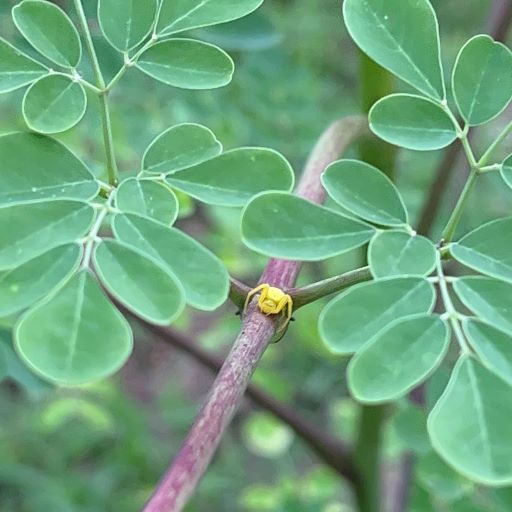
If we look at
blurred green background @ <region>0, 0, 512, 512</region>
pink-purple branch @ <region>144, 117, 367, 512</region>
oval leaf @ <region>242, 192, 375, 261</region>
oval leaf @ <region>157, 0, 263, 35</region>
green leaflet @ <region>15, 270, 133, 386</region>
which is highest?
oval leaf @ <region>157, 0, 263, 35</region>

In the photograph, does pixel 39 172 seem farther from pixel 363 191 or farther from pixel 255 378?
pixel 255 378

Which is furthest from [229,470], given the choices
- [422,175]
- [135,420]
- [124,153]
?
[124,153]

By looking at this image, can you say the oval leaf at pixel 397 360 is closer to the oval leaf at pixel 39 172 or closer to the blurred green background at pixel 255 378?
the oval leaf at pixel 39 172

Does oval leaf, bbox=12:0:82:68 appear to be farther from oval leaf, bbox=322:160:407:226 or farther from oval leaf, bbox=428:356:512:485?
oval leaf, bbox=428:356:512:485

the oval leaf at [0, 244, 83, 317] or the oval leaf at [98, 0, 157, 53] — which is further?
the oval leaf at [98, 0, 157, 53]

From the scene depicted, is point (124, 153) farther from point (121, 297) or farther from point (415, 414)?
point (121, 297)

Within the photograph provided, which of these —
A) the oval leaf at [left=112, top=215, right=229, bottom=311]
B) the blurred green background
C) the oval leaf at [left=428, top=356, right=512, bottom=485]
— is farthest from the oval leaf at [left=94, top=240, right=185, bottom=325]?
the blurred green background

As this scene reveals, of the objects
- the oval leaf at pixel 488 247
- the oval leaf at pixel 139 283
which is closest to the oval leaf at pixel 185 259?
the oval leaf at pixel 139 283
